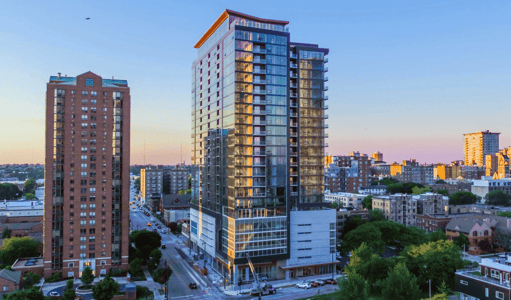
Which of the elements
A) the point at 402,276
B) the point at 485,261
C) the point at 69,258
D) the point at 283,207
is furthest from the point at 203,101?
the point at 485,261

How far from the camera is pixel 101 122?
84188 millimetres

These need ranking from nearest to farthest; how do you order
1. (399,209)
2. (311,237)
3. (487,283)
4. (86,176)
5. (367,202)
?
(487,283)
(311,237)
(86,176)
(399,209)
(367,202)

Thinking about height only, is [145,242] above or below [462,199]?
below

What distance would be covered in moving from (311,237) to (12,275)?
5685 centimetres

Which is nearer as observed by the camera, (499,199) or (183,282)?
(183,282)

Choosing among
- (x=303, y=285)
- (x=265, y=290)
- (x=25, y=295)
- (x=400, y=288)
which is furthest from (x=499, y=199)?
(x=25, y=295)

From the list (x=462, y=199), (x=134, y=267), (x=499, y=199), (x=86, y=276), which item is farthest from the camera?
(x=462, y=199)

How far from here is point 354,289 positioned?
55.6 m

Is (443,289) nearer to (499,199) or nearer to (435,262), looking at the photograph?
(435,262)

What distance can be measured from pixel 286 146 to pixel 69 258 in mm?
49386

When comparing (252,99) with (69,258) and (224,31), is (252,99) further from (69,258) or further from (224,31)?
(69,258)

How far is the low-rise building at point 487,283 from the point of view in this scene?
54.4 meters

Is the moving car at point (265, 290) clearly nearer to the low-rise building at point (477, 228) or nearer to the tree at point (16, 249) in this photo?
the tree at point (16, 249)

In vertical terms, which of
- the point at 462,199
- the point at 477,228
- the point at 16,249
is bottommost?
the point at 16,249
